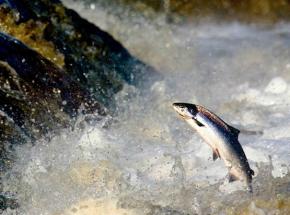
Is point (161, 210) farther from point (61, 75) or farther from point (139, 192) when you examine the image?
point (61, 75)

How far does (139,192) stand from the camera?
4445 millimetres

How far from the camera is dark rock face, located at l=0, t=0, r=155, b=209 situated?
16.9 feet

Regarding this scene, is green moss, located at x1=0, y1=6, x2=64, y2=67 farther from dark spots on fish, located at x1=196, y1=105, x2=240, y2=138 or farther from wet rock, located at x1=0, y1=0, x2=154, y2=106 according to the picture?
dark spots on fish, located at x1=196, y1=105, x2=240, y2=138

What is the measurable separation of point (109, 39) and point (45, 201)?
357 centimetres

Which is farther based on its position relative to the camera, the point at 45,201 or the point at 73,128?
the point at 73,128

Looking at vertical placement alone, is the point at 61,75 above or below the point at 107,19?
below

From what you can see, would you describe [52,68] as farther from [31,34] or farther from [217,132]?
[217,132]

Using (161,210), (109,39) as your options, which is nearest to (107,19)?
(109,39)

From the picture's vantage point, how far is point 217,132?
378cm

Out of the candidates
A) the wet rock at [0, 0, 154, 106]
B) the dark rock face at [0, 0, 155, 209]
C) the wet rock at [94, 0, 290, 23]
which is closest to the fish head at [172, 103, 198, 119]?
the dark rock face at [0, 0, 155, 209]

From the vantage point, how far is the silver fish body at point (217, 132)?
148 inches

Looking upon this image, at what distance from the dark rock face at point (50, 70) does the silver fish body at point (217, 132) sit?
150 cm

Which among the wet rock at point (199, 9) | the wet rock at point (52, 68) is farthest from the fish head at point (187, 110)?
the wet rock at point (199, 9)

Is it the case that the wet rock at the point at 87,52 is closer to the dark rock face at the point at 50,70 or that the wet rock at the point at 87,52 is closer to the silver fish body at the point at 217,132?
the dark rock face at the point at 50,70
